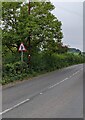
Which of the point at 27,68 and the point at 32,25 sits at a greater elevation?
the point at 32,25

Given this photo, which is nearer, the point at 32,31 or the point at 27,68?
the point at 27,68

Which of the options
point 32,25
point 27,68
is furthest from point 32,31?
point 27,68

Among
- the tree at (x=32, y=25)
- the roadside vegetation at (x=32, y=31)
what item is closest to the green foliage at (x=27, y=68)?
the roadside vegetation at (x=32, y=31)

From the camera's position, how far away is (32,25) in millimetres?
33750

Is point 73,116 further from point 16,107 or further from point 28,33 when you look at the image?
point 28,33

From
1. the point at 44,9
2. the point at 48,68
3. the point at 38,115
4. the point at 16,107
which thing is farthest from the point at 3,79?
the point at 48,68

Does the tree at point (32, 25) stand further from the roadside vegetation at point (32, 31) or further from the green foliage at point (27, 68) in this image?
the green foliage at point (27, 68)

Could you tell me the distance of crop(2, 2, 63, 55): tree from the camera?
34375 mm

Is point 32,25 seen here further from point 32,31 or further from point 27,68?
point 27,68

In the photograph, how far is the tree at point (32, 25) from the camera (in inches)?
1353

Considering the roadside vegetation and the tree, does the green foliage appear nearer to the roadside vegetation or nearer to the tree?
the roadside vegetation

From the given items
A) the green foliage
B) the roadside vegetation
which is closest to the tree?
the roadside vegetation

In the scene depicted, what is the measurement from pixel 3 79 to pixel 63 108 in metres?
11.4

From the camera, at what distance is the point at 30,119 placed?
10.4 metres
